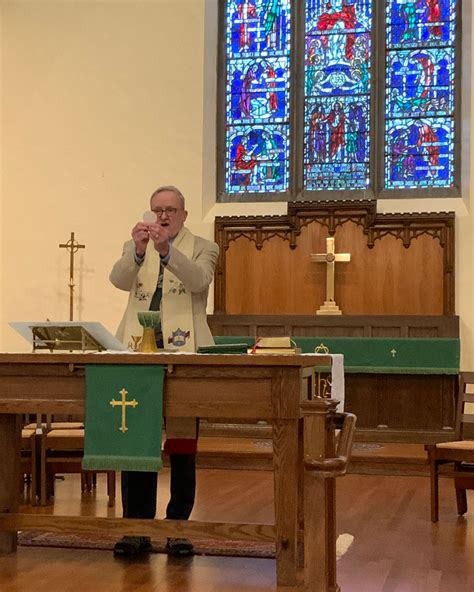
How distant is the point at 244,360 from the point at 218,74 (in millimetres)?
7564

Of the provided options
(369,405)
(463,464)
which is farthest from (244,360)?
(369,405)

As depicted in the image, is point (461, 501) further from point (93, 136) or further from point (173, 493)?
point (93, 136)

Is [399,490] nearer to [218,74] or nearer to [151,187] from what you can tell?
[151,187]

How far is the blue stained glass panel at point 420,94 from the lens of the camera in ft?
34.6

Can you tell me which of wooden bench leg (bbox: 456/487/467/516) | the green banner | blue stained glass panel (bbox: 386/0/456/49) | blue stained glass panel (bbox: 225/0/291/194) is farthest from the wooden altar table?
blue stained glass panel (bbox: 386/0/456/49)

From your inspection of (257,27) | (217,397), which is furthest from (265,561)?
(257,27)

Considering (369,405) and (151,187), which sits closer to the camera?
(369,405)

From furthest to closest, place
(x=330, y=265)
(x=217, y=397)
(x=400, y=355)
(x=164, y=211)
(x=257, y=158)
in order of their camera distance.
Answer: (x=257, y=158) → (x=330, y=265) → (x=400, y=355) → (x=164, y=211) → (x=217, y=397)

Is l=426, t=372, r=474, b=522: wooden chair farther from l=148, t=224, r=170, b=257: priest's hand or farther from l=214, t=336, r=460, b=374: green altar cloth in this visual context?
l=214, t=336, r=460, b=374: green altar cloth

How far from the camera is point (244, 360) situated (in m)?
4.08

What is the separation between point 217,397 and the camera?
4160mm

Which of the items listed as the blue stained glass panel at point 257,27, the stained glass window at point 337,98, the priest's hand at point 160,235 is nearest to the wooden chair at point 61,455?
the priest's hand at point 160,235

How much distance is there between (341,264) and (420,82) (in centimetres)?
222

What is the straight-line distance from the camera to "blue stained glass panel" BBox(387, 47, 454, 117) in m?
10.6
